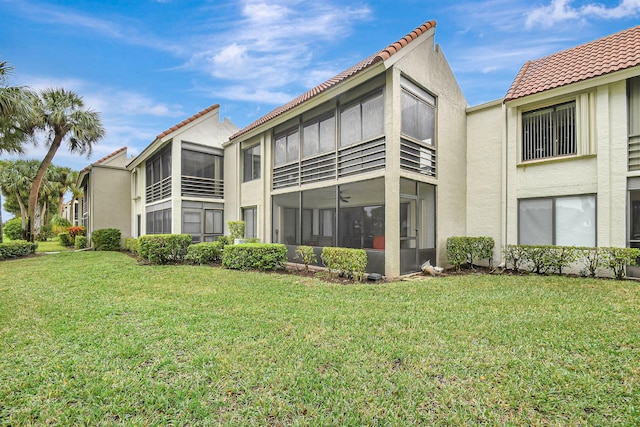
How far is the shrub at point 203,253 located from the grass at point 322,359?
5269 mm

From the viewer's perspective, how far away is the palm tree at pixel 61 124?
1822cm

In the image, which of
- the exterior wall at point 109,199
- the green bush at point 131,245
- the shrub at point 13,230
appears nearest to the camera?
the green bush at point 131,245

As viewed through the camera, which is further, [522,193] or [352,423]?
[522,193]

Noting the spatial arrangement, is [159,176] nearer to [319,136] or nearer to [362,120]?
[319,136]

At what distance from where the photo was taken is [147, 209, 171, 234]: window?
16.3 meters

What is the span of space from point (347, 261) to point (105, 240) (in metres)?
18.2

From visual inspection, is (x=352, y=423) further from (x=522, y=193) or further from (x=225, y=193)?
(x=225, y=193)

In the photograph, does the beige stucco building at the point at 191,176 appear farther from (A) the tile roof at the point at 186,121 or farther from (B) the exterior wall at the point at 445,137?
(B) the exterior wall at the point at 445,137

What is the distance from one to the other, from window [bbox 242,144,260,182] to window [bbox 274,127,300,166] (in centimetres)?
146

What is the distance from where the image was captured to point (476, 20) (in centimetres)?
1191

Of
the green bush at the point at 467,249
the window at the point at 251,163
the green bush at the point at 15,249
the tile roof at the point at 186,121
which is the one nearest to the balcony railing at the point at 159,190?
the tile roof at the point at 186,121

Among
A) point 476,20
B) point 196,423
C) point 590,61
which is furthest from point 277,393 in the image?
point 476,20

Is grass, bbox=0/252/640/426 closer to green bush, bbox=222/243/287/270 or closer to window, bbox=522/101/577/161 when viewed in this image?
green bush, bbox=222/243/287/270

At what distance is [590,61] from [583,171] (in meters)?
3.83
